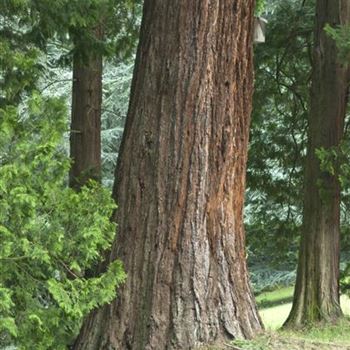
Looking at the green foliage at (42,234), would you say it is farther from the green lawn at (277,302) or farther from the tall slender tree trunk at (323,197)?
the green lawn at (277,302)

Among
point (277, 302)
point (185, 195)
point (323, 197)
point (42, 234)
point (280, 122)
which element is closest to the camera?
point (42, 234)

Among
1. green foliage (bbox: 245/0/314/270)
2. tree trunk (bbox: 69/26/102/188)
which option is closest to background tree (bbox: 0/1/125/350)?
tree trunk (bbox: 69/26/102/188)

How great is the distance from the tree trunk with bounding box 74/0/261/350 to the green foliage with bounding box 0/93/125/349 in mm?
437

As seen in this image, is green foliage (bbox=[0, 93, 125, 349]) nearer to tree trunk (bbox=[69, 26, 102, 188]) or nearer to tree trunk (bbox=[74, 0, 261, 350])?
tree trunk (bbox=[74, 0, 261, 350])

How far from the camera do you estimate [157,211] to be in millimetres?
6102

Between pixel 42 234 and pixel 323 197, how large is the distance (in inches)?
231

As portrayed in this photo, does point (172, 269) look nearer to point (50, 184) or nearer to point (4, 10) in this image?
point (50, 184)

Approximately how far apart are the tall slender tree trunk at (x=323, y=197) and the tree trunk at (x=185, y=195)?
4.45m

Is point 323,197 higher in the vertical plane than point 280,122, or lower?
lower

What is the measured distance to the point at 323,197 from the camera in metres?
10.4

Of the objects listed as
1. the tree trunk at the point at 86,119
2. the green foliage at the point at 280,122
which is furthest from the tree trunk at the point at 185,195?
the green foliage at the point at 280,122

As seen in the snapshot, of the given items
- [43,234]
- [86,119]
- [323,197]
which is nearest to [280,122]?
[323,197]

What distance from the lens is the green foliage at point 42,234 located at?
202 inches

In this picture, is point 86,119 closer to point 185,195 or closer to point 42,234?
point 185,195
